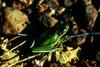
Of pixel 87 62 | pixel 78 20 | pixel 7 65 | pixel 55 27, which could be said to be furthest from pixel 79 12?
pixel 7 65

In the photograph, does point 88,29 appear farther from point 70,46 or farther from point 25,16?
point 25,16

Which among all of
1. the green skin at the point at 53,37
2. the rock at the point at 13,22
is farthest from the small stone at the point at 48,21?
the rock at the point at 13,22

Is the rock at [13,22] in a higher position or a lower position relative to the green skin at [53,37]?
higher

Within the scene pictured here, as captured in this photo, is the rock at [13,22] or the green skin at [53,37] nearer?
the green skin at [53,37]

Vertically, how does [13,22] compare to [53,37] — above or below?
above

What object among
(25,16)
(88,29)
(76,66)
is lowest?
(76,66)

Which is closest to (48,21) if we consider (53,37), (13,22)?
(53,37)

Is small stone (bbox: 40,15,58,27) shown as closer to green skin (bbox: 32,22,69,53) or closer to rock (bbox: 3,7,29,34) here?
green skin (bbox: 32,22,69,53)

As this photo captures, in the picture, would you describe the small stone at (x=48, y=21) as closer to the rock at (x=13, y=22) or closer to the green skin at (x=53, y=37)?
the green skin at (x=53, y=37)

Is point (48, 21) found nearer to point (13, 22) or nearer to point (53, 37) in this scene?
point (53, 37)
